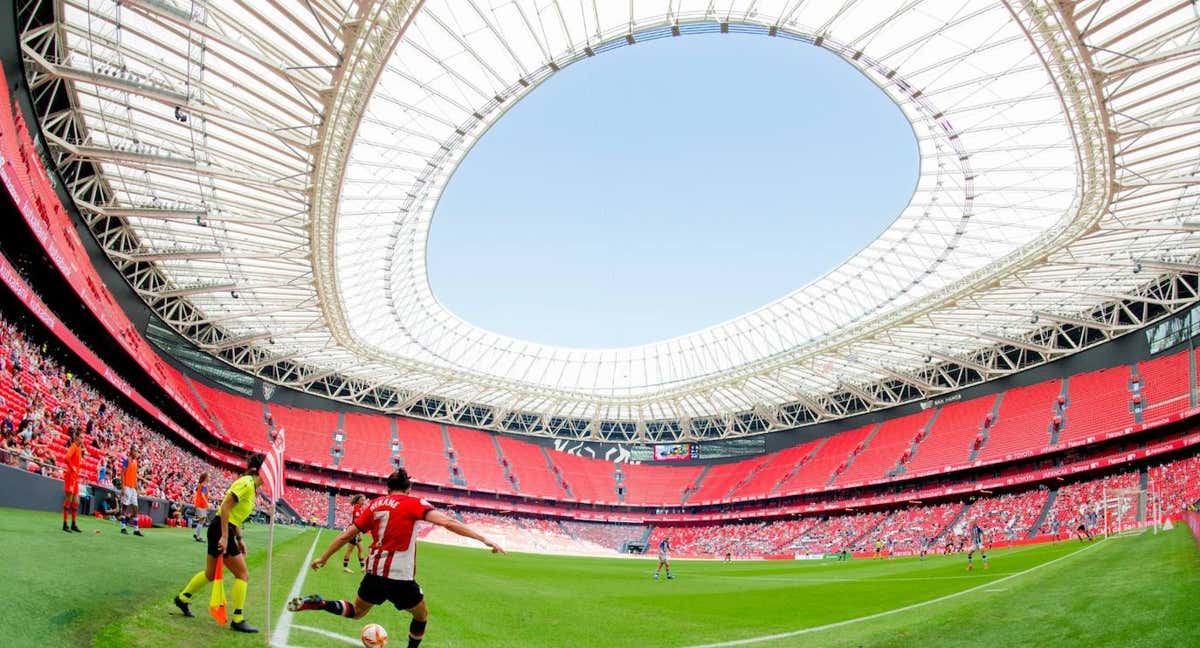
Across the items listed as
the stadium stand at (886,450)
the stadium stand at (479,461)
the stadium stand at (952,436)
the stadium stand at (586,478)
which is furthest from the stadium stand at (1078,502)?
the stadium stand at (479,461)

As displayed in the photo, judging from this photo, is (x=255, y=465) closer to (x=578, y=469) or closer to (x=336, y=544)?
(x=336, y=544)

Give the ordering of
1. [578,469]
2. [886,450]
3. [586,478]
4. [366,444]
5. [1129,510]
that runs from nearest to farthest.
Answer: [1129,510], [886,450], [366,444], [586,478], [578,469]

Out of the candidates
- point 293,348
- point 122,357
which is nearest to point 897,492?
point 293,348

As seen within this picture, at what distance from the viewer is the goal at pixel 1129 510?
37.4 metres

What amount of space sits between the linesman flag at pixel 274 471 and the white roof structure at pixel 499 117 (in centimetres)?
1710

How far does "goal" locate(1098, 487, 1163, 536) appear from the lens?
37375mm

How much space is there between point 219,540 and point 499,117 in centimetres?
2858

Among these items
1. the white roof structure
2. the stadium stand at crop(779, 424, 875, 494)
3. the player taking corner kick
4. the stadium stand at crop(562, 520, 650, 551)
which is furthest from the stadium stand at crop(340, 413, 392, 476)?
the player taking corner kick

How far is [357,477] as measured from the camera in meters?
68.9

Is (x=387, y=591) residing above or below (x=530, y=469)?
above

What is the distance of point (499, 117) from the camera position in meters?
34.2

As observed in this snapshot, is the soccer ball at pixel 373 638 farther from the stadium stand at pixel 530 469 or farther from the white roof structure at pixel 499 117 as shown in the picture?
the stadium stand at pixel 530 469

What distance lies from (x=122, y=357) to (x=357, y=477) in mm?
33539

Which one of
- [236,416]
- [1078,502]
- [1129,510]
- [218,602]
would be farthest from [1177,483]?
[236,416]
